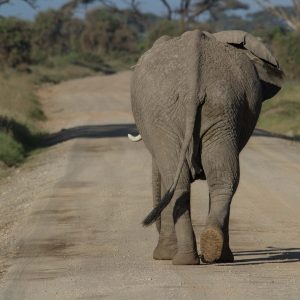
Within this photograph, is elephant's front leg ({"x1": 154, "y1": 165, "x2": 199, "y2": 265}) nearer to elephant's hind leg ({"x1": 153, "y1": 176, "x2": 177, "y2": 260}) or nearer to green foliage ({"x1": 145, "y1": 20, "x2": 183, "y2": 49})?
elephant's hind leg ({"x1": 153, "y1": 176, "x2": 177, "y2": 260})

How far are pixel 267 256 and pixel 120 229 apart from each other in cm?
272

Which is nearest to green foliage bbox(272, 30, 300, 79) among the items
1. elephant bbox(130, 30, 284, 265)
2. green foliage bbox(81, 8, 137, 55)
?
elephant bbox(130, 30, 284, 265)

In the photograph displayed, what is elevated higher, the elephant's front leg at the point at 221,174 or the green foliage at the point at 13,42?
the elephant's front leg at the point at 221,174

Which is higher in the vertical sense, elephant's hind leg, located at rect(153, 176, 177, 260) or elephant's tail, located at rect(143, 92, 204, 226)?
elephant's tail, located at rect(143, 92, 204, 226)

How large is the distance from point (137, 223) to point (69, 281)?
4.41 meters

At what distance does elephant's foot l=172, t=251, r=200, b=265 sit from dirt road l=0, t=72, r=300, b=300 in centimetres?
10

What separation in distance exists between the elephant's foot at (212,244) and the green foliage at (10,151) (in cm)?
1390

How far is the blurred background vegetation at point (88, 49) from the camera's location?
1267 inches

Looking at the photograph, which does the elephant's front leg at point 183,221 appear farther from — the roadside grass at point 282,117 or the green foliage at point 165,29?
the green foliage at point 165,29

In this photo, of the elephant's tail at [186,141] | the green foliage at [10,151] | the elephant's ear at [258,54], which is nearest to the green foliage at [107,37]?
the green foliage at [10,151]

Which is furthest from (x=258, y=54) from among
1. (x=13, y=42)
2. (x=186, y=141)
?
(x=13, y=42)

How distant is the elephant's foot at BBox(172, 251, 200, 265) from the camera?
30.0 feet

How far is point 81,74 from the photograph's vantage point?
8019 centimetres

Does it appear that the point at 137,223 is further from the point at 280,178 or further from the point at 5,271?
the point at 280,178
